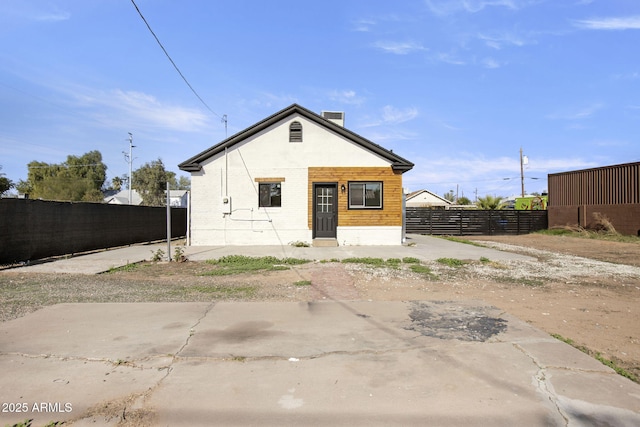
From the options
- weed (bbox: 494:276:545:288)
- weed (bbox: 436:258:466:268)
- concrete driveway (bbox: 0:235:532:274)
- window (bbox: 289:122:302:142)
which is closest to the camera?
weed (bbox: 494:276:545:288)

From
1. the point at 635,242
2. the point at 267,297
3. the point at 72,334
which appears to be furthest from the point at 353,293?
the point at 635,242

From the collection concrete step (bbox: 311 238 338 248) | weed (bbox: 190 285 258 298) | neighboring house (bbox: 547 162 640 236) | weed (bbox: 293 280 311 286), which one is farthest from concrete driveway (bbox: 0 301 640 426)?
neighboring house (bbox: 547 162 640 236)

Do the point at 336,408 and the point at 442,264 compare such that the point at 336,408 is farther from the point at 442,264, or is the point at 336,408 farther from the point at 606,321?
the point at 442,264

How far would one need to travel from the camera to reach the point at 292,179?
15547 mm

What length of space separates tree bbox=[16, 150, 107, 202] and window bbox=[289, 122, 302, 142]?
43820mm

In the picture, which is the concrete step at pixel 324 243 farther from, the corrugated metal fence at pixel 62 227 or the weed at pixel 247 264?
the corrugated metal fence at pixel 62 227

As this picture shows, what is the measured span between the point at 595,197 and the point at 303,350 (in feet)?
88.8

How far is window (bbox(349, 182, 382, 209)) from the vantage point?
15609 mm

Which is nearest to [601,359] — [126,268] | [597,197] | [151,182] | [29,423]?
[29,423]

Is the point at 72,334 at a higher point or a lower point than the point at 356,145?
lower

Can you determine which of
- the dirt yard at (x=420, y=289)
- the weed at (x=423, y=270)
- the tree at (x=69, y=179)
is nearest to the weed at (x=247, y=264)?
the dirt yard at (x=420, y=289)

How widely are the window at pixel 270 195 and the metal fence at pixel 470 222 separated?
1216cm

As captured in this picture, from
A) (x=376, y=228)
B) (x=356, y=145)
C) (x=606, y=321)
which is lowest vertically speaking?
(x=606, y=321)

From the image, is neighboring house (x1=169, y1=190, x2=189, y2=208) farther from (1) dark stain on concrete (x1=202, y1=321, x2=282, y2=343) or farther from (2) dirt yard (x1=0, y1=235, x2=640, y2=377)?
(1) dark stain on concrete (x1=202, y1=321, x2=282, y2=343)
